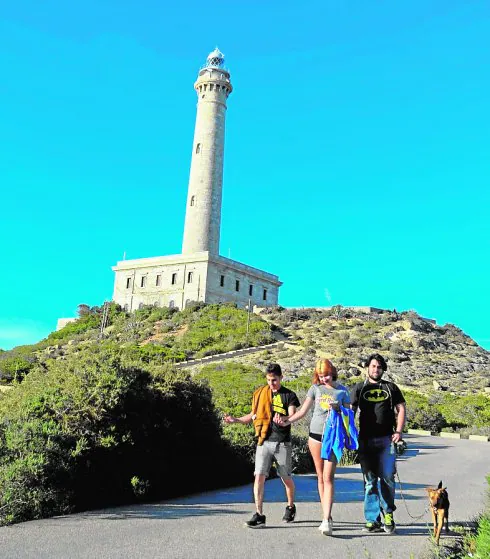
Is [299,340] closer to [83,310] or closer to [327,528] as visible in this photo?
[83,310]

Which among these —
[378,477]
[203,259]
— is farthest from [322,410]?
[203,259]

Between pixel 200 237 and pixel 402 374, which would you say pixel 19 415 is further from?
pixel 200 237

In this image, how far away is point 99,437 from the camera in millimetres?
6938

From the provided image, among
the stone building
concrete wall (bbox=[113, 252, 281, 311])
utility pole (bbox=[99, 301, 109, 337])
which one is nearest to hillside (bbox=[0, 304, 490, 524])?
concrete wall (bbox=[113, 252, 281, 311])

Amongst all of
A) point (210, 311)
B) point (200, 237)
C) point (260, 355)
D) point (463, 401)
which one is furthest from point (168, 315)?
point (463, 401)

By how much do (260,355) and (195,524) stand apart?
34.2m

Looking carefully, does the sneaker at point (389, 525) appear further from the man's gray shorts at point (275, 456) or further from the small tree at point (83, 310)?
the small tree at point (83, 310)

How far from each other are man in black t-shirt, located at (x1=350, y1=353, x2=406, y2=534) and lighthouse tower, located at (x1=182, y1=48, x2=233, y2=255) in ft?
157

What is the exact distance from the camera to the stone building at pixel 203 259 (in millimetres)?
53312

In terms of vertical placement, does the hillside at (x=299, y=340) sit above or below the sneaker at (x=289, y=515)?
above

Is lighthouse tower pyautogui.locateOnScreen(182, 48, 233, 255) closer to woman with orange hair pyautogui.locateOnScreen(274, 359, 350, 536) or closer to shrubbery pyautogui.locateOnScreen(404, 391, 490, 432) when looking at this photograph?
shrubbery pyautogui.locateOnScreen(404, 391, 490, 432)

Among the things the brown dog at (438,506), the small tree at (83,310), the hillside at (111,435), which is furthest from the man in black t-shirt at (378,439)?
the small tree at (83,310)

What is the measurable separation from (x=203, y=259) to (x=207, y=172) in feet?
26.3

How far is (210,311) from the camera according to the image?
50.0m
